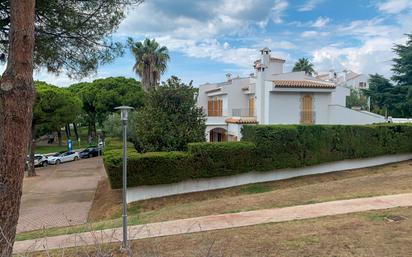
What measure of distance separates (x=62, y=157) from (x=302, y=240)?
3620 cm

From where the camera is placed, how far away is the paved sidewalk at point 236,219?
8273mm

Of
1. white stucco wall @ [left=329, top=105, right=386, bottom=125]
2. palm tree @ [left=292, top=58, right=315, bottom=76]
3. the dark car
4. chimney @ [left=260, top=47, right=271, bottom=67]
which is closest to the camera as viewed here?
white stucco wall @ [left=329, top=105, right=386, bottom=125]

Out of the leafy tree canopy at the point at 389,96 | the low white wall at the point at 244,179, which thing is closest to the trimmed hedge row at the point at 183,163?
the low white wall at the point at 244,179

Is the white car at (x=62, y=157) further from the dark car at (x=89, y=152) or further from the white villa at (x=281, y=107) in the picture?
the white villa at (x=281, y=107)

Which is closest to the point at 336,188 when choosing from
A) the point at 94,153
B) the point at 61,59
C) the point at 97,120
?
the point at 61,59

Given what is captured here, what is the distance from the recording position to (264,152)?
56.9ft

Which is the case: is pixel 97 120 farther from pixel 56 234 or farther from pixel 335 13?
pixel 56 234

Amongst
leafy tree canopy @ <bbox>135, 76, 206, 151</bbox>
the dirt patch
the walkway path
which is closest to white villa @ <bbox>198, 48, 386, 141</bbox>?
leafy tree canopy @ <bbox>135, 76, 206, 151</bbox>

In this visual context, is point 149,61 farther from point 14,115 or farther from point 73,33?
point 14,115

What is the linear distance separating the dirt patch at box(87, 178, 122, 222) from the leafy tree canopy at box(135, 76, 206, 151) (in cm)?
302

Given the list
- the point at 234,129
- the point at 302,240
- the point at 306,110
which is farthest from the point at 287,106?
the point at 302,240

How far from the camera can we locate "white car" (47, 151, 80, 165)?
37.3 metres

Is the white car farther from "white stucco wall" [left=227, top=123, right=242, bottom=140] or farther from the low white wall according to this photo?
the low white wall

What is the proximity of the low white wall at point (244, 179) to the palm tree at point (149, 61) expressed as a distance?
28715 mm
